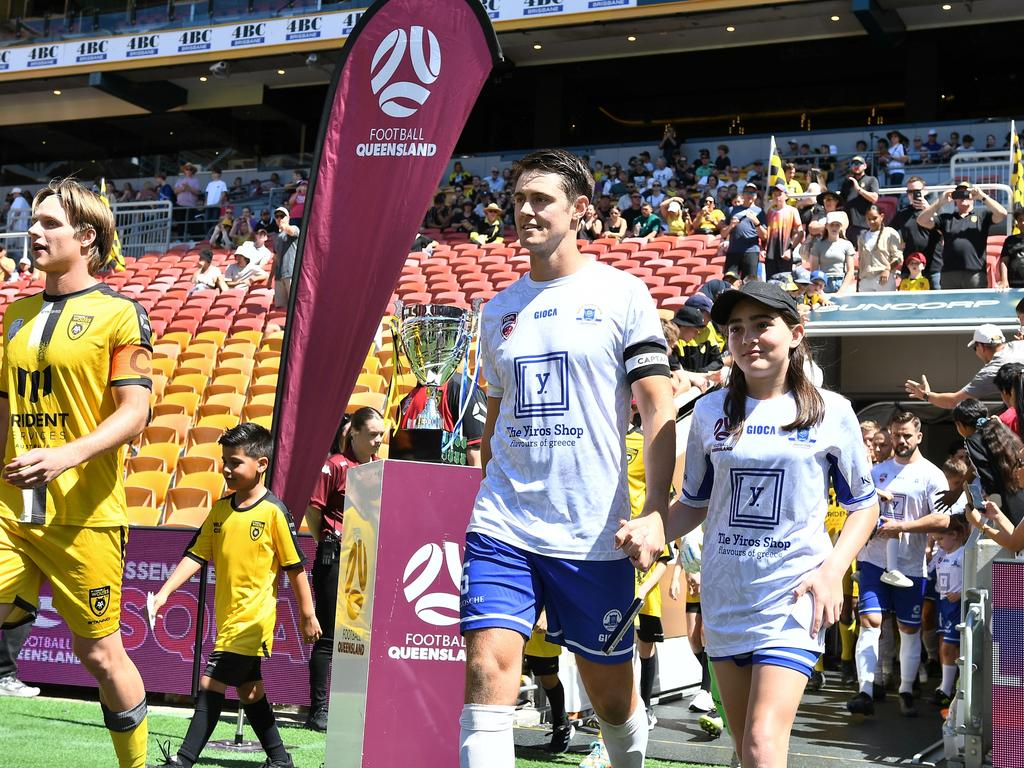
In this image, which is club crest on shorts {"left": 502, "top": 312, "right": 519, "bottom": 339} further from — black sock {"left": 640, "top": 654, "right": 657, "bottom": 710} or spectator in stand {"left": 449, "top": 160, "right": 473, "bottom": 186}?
spectator in stand {"left": 449, "top": 160, "right": 473, "bottom": 186}

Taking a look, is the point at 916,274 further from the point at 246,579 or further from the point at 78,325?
the point at 78,325

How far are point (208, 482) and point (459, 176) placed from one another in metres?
14.4

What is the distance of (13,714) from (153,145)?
97.1 feet

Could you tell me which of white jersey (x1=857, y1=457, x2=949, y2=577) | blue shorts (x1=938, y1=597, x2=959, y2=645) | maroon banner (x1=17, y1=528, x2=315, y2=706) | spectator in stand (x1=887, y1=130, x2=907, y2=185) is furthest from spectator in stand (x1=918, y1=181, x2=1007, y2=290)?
maroon banner (x1=17, y1=528, x2=315, y2=706)

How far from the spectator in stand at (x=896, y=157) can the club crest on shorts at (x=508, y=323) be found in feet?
51.2

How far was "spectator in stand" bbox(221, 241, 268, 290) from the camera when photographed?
59.5ft

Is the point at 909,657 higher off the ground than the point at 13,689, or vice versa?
the point at 909,657

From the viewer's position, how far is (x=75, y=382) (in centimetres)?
384

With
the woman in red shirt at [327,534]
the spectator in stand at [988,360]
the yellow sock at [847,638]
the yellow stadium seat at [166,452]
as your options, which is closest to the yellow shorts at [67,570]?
the woman in red shirt at [327,534]

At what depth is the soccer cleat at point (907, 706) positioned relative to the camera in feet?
23.4

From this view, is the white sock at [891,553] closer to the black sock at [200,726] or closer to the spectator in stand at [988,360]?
the spectator in stand at [988,360]

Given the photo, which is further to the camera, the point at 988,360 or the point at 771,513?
the point at 988,360

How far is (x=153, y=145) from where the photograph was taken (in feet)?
112

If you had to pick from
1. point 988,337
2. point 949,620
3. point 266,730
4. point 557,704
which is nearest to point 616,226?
point 988,337
